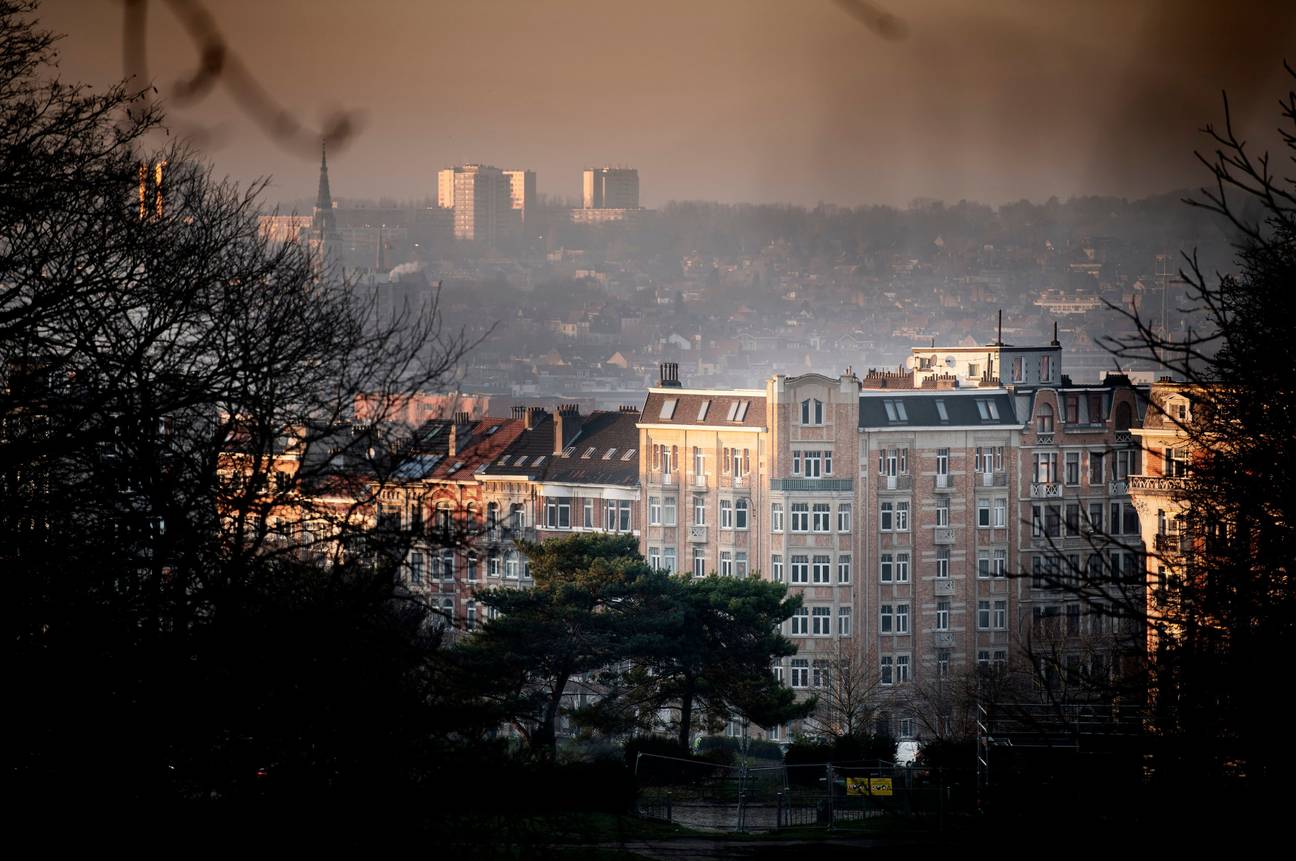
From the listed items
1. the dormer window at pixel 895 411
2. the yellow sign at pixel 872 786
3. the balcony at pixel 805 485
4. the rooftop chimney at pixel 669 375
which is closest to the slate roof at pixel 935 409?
the dormer window at pixel 895 411

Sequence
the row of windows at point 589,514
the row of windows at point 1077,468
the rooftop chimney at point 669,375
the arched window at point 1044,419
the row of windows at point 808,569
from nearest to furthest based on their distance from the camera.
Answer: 1. the row of windows at point 808,569
2. the row of windows at point 589,514
3. the row of windows at point 1077,468
4. the arched window at point 1044,419
5. the rooftop chimney at point 669,375

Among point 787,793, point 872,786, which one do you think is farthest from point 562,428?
point 872,786

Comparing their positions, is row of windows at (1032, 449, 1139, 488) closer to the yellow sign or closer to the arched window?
the arched window

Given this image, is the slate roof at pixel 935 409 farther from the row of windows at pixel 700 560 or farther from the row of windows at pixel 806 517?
the row of windows at pixel 700 560

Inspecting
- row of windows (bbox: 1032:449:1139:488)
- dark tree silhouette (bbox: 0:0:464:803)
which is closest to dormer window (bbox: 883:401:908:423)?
row of windows (bbox: 1032:449:1139:488)

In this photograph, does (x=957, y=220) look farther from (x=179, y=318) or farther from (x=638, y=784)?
(x=179, y=318)

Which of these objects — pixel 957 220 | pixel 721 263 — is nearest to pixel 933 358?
pixel 957 220
